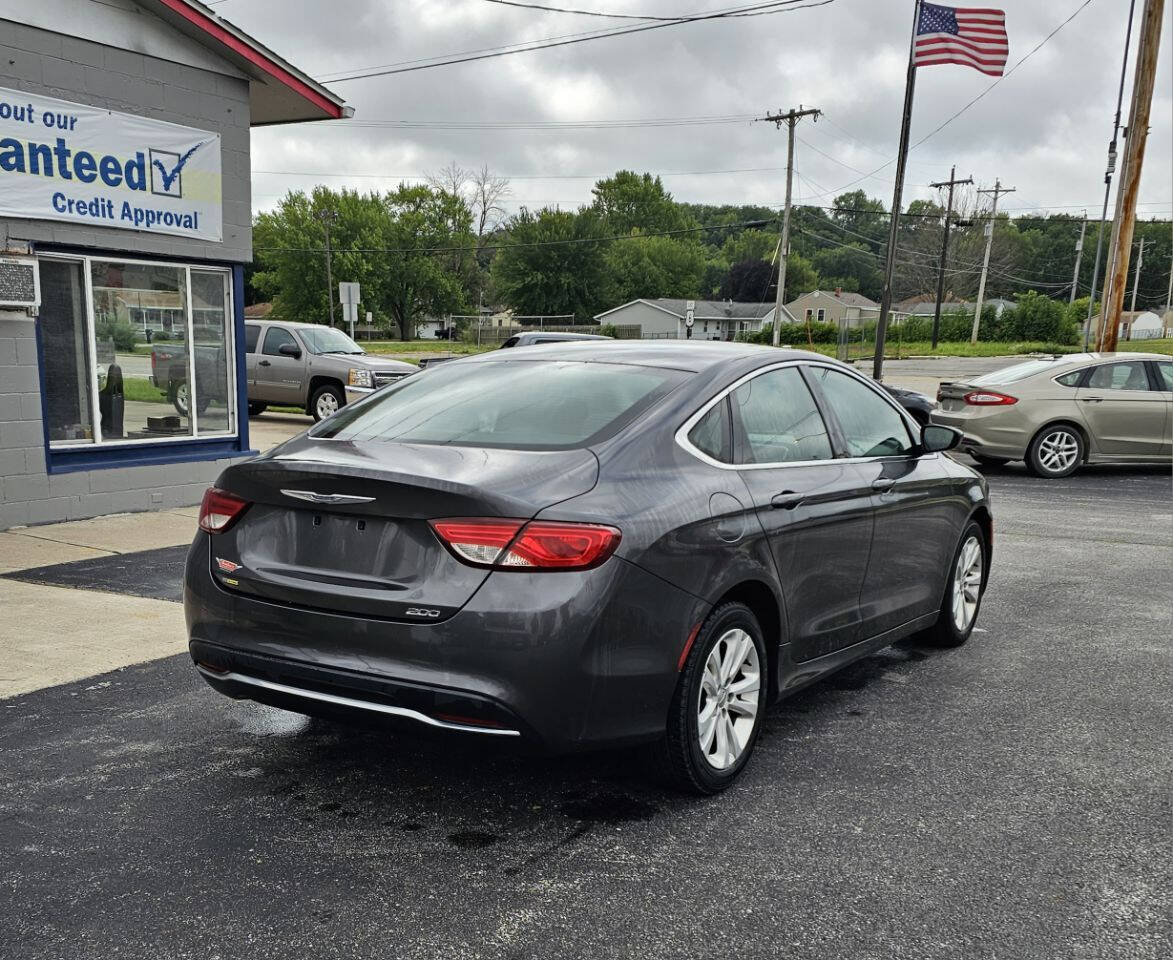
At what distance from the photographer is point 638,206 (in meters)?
124

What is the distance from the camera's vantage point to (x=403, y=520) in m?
3.31

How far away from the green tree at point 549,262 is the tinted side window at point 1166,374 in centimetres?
7714

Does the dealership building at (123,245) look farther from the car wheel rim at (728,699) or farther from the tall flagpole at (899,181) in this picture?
the tall flagpole at (899,181)

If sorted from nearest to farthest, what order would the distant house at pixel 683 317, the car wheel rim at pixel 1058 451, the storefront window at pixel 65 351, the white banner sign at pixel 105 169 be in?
the white banner sign at pixel 105 169
the storefront window at pixel 65 351
the car wheel rim at pixel 1058 451
the distant house at pixel 683 317

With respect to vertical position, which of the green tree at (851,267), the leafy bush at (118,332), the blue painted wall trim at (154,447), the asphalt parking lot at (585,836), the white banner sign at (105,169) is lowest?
the asphalt parking lot at (585,836)

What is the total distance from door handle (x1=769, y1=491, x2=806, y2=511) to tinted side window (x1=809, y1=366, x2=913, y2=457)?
28.0 inches

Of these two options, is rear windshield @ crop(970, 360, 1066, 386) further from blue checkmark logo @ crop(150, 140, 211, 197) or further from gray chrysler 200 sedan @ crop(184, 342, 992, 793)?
gray chrysler 200 sedan @ crop(184, 342, 992, 793)

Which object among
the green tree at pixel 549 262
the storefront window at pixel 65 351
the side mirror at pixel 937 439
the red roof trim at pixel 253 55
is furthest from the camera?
the green tree at pixel 549 262

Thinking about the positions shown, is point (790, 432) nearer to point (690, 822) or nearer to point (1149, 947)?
point (690, 822)

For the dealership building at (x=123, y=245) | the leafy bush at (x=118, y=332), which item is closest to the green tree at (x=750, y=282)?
the dealership building at (x=123, y=245)

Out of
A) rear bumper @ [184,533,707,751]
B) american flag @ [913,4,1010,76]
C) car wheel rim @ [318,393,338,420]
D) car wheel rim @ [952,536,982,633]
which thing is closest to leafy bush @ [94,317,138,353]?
rear bumper @ [184,533,707,751]

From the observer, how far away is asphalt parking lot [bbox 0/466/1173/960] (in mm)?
2908

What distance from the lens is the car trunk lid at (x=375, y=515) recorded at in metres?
3.25

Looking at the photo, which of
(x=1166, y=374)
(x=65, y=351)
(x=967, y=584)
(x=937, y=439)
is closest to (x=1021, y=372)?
(x=1166, y=374)
